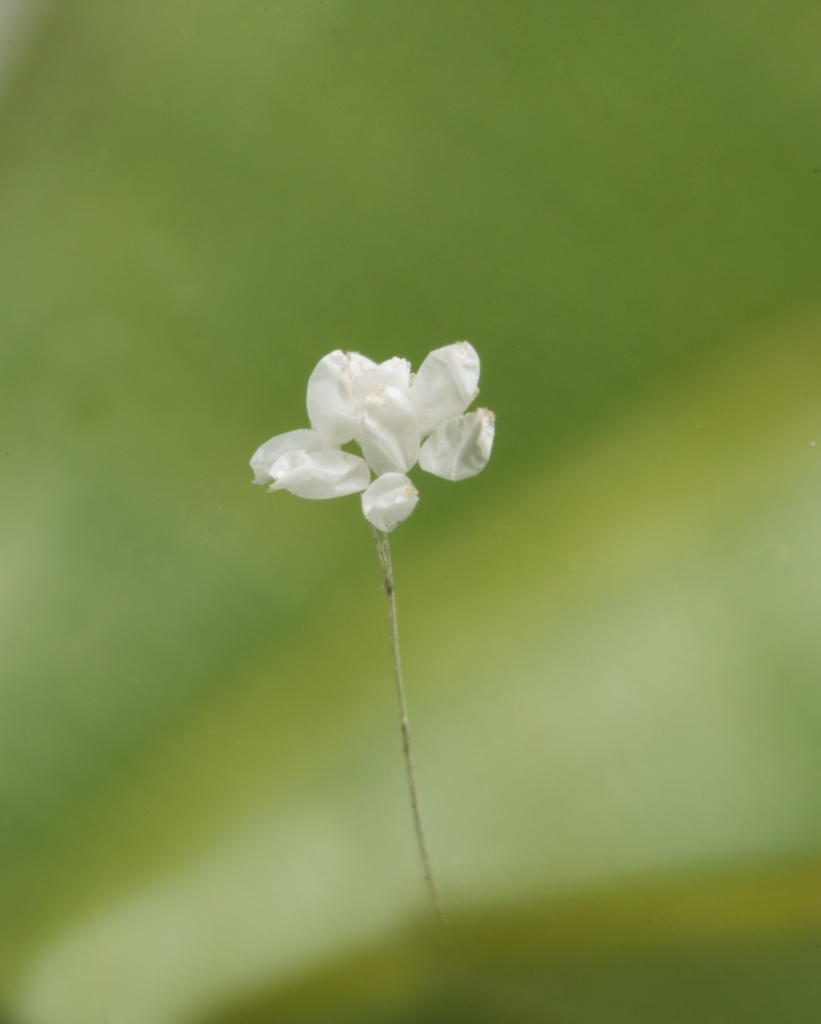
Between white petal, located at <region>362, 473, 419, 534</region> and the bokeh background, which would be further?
the bokeh background

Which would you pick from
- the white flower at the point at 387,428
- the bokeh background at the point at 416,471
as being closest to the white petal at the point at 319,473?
the white flower at the point at 387,428

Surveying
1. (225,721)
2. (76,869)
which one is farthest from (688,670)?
(76,869)

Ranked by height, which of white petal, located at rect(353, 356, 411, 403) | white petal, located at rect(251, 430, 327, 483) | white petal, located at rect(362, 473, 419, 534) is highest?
white petal, located at rect(353, 356, 411, 403)

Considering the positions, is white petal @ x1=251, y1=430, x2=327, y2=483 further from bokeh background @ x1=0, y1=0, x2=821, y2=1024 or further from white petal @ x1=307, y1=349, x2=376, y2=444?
bokeh background @ x1=0, y1=0, x2=821, y2=1024

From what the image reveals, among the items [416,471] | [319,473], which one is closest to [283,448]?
[319,473]

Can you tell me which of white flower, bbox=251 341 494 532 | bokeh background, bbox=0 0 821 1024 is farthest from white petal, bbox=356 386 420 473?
bokeh background, bbox=0 0 821 1024

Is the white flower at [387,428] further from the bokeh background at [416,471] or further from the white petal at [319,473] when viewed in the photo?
the bokeh background at [416,471]

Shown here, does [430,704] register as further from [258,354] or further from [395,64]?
[395,64]
